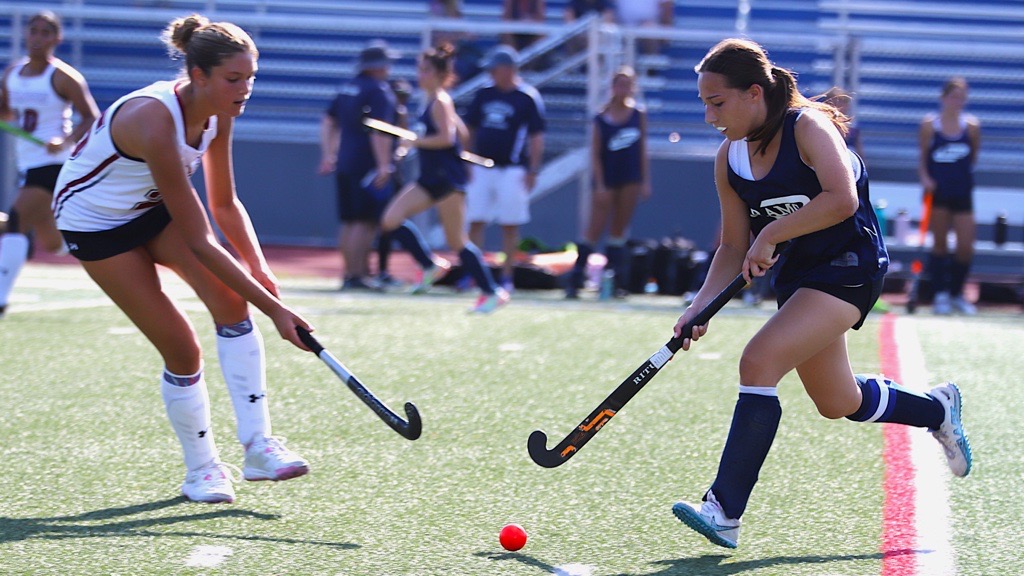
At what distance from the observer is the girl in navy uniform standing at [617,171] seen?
37.2ft

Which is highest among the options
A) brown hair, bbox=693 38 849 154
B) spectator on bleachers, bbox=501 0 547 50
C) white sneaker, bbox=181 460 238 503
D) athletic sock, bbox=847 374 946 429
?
brown hair, bbox=693 38 849 154

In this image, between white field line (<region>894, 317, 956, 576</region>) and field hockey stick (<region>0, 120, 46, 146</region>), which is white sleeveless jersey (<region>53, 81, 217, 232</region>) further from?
field hockey stick (<region>0, 120, 46, 146</region>)

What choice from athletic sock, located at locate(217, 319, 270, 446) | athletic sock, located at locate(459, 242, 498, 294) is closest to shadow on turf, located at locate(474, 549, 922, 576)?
athletic sock, located at locate(217, 319, 270, 446)

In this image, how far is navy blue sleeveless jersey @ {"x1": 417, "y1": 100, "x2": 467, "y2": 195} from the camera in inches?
403

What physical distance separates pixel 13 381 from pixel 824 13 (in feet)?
45.1

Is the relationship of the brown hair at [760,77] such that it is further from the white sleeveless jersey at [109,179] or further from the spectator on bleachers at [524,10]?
the spectator on bleachers at [524,10]

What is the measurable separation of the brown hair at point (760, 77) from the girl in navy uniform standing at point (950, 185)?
752 cm

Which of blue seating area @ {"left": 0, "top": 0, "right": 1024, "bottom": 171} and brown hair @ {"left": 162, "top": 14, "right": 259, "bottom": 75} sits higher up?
brown hair @ {"left": 162, "top": 14, "right": 259, "bottom": 75}

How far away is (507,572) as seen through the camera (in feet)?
11.3

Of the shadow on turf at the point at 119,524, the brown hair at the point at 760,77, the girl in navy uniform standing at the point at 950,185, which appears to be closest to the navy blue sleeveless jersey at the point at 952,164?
the girl in navy uniform standing at the point at 950,185

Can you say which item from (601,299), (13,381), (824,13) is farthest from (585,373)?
(824,13)

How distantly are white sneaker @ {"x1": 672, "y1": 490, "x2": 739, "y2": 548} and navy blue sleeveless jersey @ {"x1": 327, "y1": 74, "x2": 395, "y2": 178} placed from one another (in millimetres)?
7803

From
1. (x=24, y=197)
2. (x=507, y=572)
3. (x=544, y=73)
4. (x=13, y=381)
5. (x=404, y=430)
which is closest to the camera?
(x=507, y=572)

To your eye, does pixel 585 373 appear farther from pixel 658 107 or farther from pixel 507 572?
pixel 658 107
